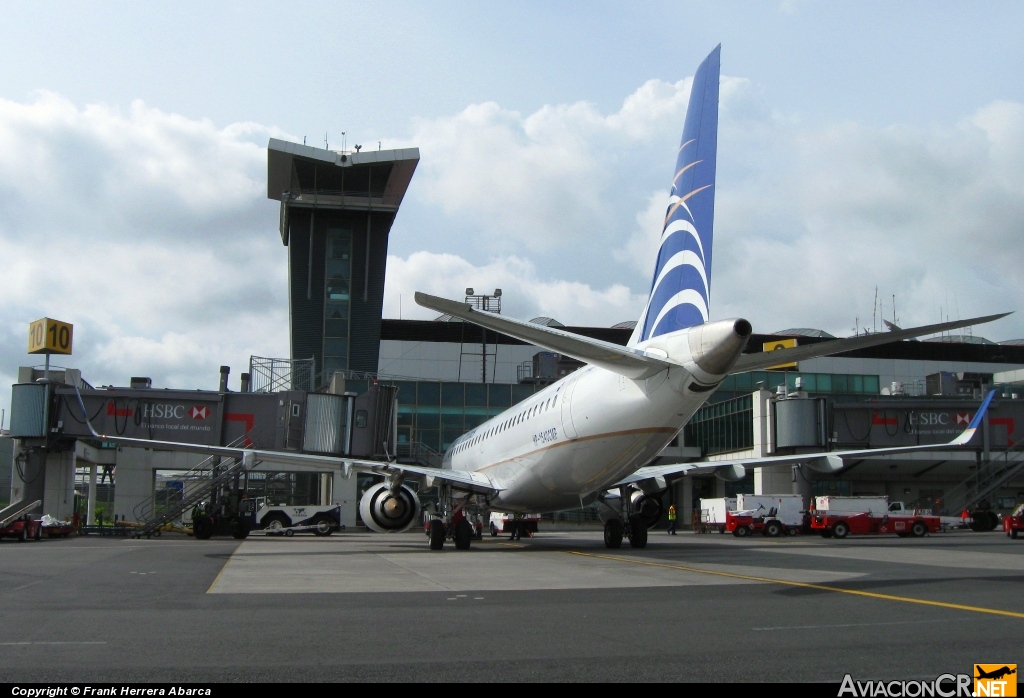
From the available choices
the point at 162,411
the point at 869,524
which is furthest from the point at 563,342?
the point at 162,411

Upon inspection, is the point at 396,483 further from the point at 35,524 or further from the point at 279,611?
the point at 35,524

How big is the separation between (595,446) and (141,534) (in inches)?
1041

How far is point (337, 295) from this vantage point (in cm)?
5825

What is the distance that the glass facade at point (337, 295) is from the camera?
57844 millimetres

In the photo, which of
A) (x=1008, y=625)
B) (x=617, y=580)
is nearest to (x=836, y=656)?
(x=1008, y=625)

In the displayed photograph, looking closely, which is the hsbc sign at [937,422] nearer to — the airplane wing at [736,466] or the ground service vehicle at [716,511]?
the ground service vehicle at [716,511]

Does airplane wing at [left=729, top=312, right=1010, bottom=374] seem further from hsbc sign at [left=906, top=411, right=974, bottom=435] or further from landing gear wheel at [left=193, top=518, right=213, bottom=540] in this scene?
hsbc sign at [left=906, top=411, right=974, bottom=435]

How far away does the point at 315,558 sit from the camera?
20875 mm

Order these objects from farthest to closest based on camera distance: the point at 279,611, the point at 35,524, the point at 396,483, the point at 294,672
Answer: the point at 35,524 → the point at 396,483 → the point at 279,611 → the point at 294,672

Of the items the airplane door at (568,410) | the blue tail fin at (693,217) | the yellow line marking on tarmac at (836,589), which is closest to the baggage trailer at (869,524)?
the airplane door at (568,410)

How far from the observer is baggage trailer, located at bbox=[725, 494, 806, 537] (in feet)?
125

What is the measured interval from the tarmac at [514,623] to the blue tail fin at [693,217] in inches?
198

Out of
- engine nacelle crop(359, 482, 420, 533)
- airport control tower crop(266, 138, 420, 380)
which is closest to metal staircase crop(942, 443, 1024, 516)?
engine nacelle crop(359, 482, 420, 533)

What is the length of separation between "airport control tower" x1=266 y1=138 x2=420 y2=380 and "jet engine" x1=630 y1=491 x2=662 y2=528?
3616 cm
